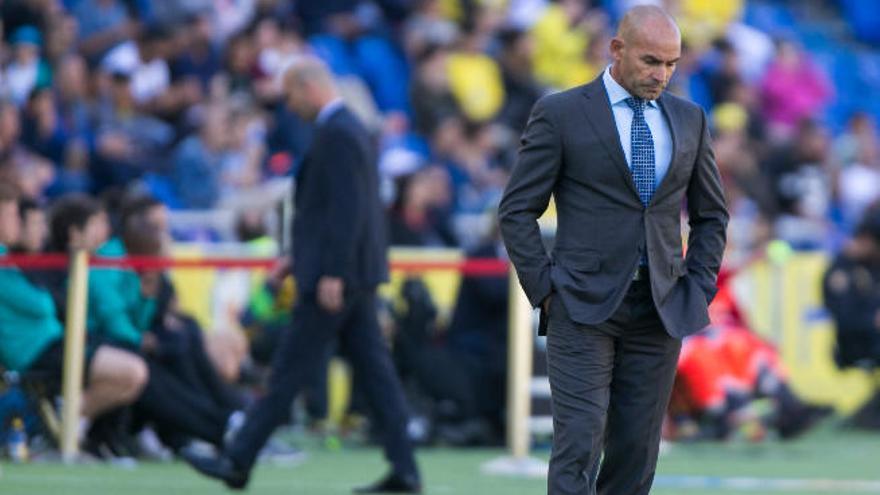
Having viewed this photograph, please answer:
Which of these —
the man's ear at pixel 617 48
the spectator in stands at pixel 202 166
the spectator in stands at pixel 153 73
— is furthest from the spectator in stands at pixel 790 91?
the man's ear at pixel 617 48

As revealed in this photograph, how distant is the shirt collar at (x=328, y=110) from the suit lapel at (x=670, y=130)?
3.31 metres

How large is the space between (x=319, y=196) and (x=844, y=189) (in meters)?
12.7

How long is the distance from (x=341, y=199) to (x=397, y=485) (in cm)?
152

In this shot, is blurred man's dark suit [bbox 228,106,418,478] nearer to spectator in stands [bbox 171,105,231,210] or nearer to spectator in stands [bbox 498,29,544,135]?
spectator in stands [bbox 171,105,231,210]

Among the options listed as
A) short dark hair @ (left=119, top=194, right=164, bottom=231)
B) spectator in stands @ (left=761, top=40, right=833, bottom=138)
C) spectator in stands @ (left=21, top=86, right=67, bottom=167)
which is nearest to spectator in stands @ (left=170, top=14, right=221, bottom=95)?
spectator in stands @ (left=21, top=86, right=67, bottom=167)

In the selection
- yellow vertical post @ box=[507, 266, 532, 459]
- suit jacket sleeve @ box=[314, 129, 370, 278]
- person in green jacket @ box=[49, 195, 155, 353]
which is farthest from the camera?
yellow vertical post @ box=[507, 266, 532, 459]

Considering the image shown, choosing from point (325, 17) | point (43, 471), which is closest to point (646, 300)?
point (43, 471)

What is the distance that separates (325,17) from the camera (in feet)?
69.8

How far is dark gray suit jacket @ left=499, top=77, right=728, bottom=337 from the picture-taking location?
23.9 ft

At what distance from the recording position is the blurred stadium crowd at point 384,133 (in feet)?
42.6

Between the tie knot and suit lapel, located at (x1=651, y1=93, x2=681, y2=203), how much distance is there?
0.30ft

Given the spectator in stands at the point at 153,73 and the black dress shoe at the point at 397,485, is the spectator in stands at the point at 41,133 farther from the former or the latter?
the black dress shoe at the point at 397,485

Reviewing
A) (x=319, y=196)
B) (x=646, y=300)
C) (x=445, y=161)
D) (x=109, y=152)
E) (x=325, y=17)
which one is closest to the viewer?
(x=646, y=300)

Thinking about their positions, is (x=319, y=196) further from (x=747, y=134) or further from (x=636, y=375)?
(x=747, y=134)
